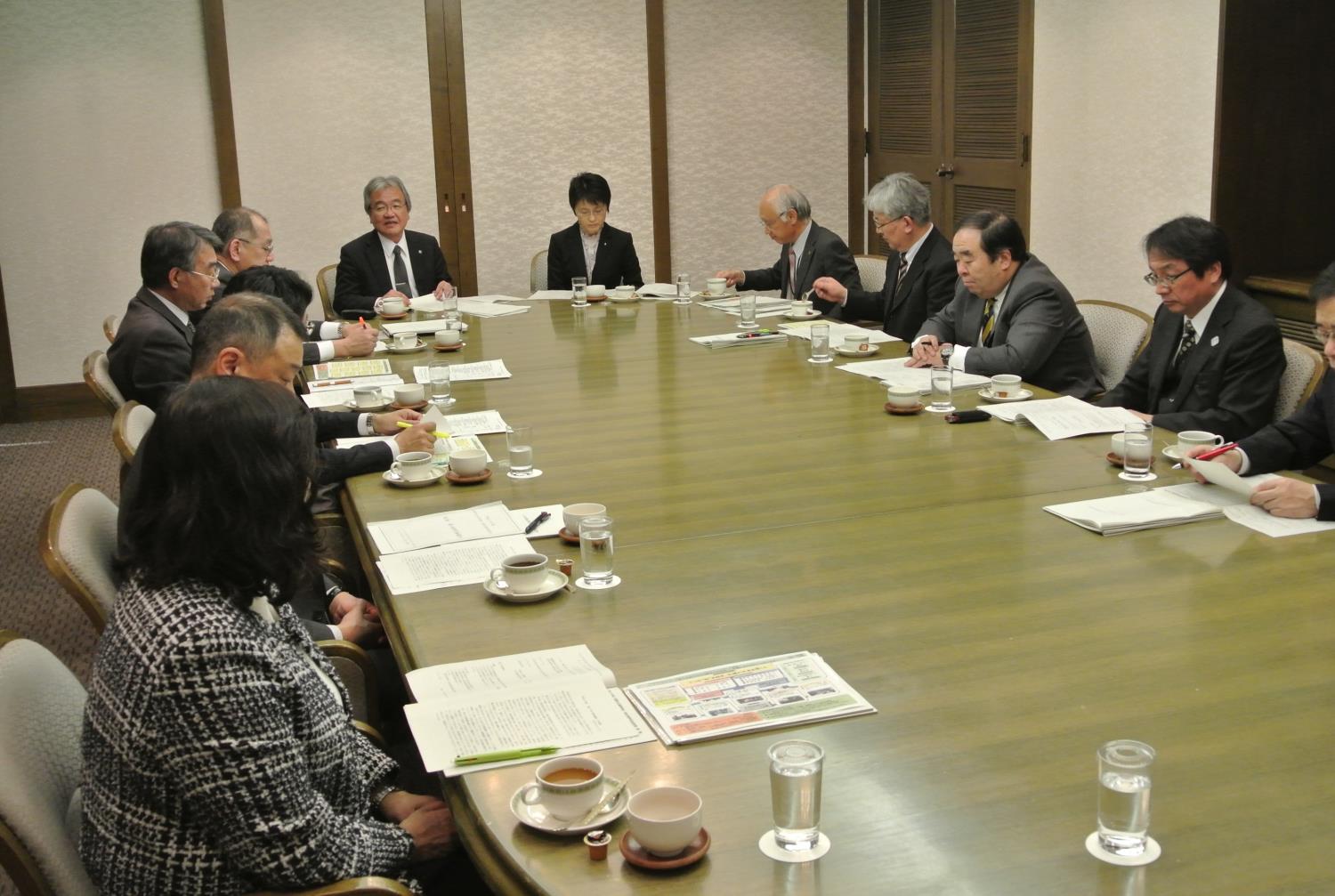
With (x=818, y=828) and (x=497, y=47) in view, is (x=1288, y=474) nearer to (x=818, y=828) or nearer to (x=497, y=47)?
(x=818, y=828)

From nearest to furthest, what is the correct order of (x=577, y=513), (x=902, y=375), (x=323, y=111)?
(x=577, y=513)
(x=902, y=375)
(x=323, y=111)

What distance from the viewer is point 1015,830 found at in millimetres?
Result: 1531

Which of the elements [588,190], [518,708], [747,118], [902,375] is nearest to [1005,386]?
[902,375]

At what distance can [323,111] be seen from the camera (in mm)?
7672

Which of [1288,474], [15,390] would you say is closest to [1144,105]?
[1288,474]

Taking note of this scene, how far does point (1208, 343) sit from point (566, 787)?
9.40 ft

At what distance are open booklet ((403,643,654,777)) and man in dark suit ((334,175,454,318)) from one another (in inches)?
176

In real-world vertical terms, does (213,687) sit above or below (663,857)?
above

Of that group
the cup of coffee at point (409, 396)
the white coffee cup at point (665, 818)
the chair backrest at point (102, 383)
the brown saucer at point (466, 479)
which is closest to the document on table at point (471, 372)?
the cup of coffee at point (409, 396)

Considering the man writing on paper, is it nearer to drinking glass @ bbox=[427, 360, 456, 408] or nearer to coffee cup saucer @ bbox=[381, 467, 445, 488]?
coffee cup saucer @ bbox=[381, 467, 445, 488]

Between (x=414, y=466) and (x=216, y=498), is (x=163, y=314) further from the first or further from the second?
(x=216, y=498)

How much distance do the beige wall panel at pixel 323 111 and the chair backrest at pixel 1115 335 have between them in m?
4.53

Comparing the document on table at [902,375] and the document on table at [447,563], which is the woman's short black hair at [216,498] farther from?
the document on table at [902,375]

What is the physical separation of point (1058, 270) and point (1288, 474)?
3.89 meters
